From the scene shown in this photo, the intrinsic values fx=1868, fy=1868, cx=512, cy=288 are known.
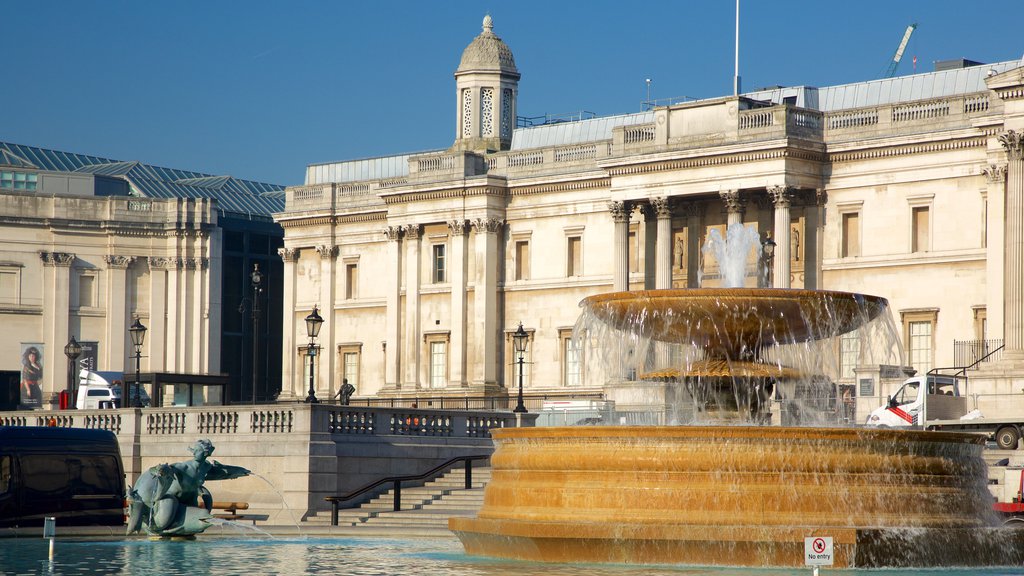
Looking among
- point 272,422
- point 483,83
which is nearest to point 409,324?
point 483,83

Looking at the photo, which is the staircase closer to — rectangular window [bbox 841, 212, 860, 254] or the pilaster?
rectangular window [bbox 841, 212, 860, 254]

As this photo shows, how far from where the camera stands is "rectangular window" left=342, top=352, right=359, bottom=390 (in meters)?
78.0

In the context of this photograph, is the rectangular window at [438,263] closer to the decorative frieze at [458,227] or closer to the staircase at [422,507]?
the decorative frieze at [458,227]

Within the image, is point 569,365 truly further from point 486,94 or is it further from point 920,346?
point 920,346

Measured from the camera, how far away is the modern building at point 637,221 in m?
58.4

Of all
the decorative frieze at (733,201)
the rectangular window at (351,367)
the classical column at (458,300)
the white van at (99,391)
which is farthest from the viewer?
the rectangular window at (351,367)

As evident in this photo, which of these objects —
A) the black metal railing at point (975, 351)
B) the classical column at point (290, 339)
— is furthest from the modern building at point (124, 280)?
the black metal railing at point (975, 351)

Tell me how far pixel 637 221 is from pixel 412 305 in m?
11.2

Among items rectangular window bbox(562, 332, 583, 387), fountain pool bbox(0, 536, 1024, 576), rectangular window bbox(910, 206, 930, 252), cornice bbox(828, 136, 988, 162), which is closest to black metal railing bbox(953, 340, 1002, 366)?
rectangular window bbox(910, 206, 930, 252)

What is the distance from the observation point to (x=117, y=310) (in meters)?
88.5

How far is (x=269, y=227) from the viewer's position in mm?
94812

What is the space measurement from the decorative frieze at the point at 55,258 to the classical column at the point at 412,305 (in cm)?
2077

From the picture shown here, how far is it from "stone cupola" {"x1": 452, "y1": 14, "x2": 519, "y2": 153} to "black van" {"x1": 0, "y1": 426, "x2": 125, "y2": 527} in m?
44.9

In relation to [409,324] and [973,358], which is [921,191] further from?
[409,324]
